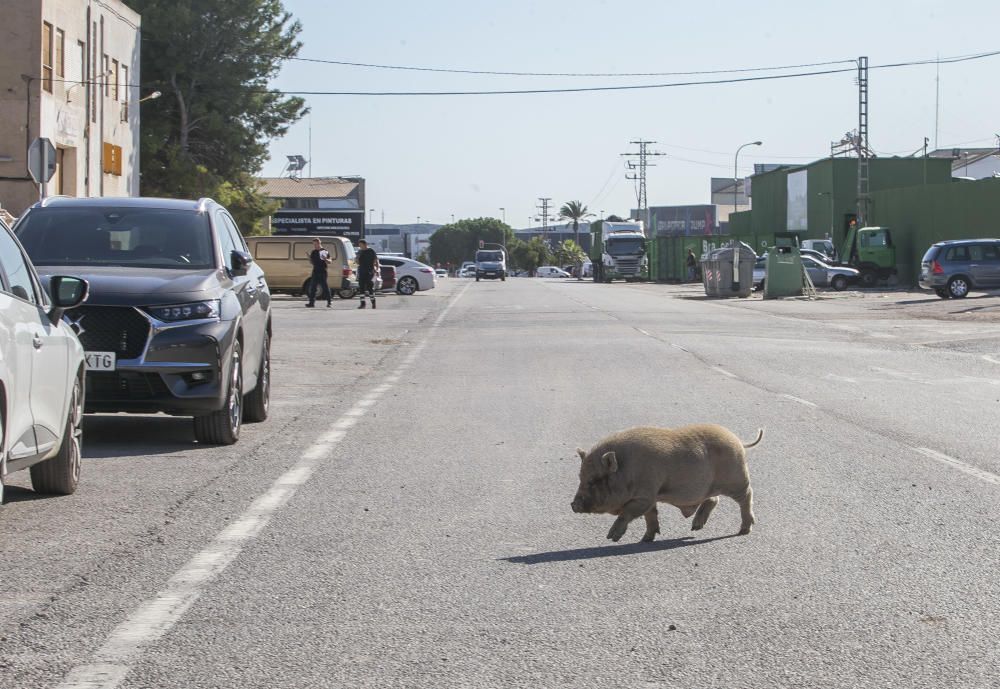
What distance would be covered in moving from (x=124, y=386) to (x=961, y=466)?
568 centimetres

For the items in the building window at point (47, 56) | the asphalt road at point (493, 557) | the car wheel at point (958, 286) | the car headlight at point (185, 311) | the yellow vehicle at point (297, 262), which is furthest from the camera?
the yellow vehicle at point (297, 262)

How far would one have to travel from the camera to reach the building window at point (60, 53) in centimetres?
4025

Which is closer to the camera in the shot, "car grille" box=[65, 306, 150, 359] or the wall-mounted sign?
"car grille" box=[65, 306, 150, 359]

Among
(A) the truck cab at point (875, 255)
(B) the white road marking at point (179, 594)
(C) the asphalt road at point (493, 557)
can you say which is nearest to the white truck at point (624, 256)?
(A) the truck cab at point (875, 255)

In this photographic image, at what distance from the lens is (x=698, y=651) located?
4734 mm

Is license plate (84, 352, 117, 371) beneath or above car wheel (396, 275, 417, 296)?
beneath

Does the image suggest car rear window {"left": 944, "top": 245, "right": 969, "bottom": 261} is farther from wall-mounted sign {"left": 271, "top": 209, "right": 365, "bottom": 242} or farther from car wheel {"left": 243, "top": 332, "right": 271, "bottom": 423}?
wall-mounted sign {"left": 271, "top": 209, "right": 365, "bottom": 242}

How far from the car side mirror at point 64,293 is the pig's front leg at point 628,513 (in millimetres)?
3202

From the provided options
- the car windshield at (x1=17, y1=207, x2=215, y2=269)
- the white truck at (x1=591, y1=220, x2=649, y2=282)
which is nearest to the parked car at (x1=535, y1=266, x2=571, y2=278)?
the white truck at (x1=591, y1=220, x2=649, y2=282)

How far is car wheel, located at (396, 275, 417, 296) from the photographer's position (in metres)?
51.3

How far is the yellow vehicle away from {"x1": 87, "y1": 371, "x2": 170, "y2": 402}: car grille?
32011mm

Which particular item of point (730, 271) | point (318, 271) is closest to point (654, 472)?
point (318, 271)

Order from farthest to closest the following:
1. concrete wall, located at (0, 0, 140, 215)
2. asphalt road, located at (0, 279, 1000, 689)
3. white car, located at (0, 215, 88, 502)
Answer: concrete wall, located at (0, 0, 140, 215), white car, located at (0, 215, 88, 502), asphalt road, located at (0, 279, 1000, 689)

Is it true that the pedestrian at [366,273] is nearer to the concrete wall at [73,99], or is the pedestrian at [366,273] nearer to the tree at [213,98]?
the concrete wall at [73,99]
